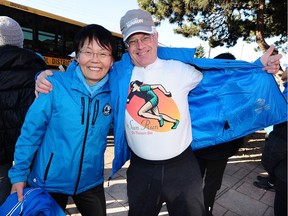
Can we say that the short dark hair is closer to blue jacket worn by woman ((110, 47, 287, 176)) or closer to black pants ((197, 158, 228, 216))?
blue jacket worn by woman ((110, 47, 287, 176))

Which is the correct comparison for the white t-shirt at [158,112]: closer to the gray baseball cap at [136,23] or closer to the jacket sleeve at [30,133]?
the gray baseball cap at [136,23]

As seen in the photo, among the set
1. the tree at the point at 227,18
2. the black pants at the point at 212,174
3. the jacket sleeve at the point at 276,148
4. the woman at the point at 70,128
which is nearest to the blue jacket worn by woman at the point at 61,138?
the woman at the point at 70,128

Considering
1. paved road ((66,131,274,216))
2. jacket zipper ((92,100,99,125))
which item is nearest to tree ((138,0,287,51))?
paved road ((66,131,274,216))

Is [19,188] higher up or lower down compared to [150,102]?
lower down

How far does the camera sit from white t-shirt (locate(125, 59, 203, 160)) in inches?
62.4

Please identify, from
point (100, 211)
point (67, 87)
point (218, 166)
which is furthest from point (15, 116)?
point (218, 166)

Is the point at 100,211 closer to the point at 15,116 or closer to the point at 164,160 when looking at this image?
the point at 164,160

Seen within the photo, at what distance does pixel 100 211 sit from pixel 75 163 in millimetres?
470

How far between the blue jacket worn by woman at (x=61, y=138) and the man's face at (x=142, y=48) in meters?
0.43

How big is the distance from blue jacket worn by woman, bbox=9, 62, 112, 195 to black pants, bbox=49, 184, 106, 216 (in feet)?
0.36

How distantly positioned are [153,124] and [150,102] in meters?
0.16

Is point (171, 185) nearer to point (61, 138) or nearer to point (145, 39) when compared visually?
point (61, 138)

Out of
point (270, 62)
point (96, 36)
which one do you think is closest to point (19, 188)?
point (96, 36)

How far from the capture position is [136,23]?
5.39ft
